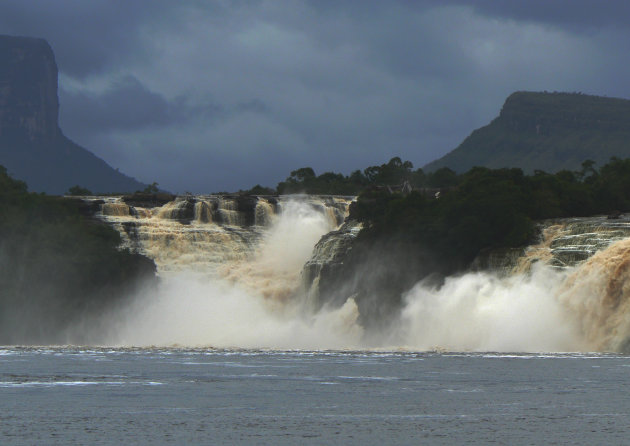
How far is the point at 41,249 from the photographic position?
114062mm

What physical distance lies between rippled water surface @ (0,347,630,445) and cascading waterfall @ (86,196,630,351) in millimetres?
8433

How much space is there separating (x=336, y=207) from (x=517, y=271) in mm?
48192

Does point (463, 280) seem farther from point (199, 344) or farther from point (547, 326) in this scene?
point (199, 344)

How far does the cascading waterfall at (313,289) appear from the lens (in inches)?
3091

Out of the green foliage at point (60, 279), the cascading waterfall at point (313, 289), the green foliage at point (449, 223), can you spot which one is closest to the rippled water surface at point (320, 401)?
the cascading waterfall at point (313, 289)

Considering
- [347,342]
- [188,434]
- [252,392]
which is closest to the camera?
[188,434]

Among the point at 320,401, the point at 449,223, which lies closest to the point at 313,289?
the point at 449,223

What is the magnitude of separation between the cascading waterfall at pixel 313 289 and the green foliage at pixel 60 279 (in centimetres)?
275

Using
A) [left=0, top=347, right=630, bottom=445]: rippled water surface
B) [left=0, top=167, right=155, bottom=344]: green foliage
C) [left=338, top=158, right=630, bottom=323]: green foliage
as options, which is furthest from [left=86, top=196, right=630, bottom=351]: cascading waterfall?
[left=0, top=347, right=630, bottom=445]: rippled water surface

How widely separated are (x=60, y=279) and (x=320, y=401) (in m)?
68.6

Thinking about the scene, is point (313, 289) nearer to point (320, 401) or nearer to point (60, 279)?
point (60, 279)

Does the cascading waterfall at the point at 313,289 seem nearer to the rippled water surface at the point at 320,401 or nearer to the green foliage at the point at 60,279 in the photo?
the green foliage at the point at 60,279

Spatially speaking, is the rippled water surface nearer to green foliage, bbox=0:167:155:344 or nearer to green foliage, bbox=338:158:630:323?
green foliage, bbox=338:158:630:323

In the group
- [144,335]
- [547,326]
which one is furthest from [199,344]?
[547,326]
